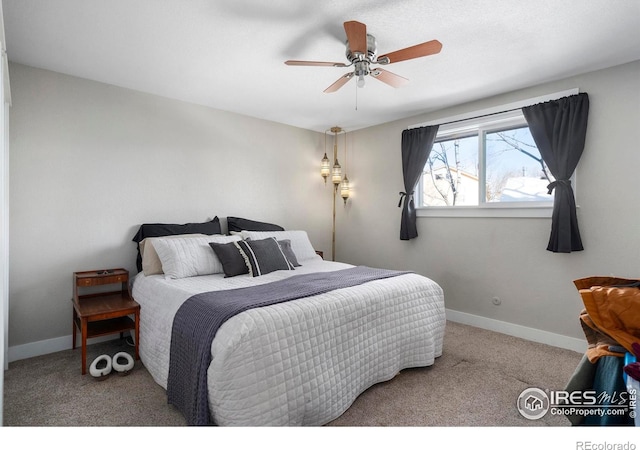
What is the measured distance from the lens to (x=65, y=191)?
2854 millimetres

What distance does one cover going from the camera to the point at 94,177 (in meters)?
2.99

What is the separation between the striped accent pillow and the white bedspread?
0.38ft

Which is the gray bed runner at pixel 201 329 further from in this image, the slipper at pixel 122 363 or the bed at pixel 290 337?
the slipper at pixel 122 363

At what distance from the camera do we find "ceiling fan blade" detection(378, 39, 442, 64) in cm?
195

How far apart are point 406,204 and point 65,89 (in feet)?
11.5

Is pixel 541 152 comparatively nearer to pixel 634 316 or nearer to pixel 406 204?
pixel 406 204

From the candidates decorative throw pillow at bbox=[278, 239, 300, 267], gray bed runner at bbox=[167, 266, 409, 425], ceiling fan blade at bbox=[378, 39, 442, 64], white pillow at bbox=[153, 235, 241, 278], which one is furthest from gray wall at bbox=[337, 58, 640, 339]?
white pillow at bbox=[153, 235, 241, 278]

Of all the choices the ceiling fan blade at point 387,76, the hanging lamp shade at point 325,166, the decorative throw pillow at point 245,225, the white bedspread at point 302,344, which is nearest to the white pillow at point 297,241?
the decorative throw pillow at point 245,225

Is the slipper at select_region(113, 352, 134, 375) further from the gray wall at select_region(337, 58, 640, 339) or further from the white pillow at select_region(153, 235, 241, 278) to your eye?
the gray wall at select_region(337, 58, 640, 339)

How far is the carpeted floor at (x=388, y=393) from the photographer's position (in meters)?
1.88

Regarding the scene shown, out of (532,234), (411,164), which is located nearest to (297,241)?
(411,164)

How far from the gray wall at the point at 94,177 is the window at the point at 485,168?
7.27 feet

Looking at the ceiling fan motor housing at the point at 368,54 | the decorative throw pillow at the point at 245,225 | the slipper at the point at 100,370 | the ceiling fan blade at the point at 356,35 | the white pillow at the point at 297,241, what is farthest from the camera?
the decorative throw pillow at the point at 245,225

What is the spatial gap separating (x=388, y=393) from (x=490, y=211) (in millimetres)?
2181
